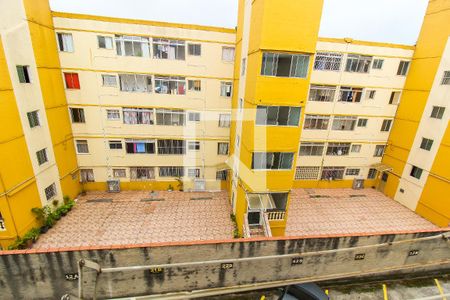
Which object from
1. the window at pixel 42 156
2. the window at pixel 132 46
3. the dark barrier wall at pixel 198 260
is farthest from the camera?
the window at pixel 132 46

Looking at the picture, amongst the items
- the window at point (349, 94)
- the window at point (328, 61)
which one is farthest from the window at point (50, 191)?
the window at point (349, 94)

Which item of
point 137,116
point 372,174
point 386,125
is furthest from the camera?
point 372,174

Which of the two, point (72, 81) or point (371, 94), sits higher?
point (371, 94)

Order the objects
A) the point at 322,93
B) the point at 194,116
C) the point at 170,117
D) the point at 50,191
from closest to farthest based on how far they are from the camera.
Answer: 1. the point at 50,191
2. the point at 170,117
3. the point at 194,116
4. the point at 322,93

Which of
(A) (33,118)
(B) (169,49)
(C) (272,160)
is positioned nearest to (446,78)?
(C) (272,160)

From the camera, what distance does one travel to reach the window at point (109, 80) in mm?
15039

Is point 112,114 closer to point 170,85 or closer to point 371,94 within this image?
point 170,85

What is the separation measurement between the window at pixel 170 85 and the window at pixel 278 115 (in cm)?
736

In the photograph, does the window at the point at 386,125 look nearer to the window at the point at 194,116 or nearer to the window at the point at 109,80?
the window at the point at 194,116

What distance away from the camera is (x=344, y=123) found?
58.5ft

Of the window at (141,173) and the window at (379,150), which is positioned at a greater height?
the window at (379,150)

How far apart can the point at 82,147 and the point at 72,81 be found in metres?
4.62

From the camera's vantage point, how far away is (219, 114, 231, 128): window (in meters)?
16.9

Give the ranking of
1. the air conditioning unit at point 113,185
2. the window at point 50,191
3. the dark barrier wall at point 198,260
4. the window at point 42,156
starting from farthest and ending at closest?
the air conditioning unit at point 113,185 < the window at point 50,191 < the window at point 42,156 < the dark barrier wall at point 198,260
